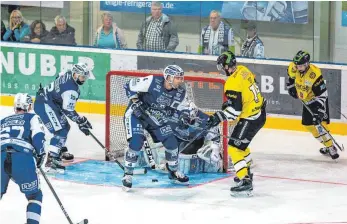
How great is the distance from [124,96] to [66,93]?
3.71ft

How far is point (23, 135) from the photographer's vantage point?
8.62 metres

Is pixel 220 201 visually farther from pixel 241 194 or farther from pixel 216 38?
pixel 216 38

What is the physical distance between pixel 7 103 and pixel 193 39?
250 centimetres

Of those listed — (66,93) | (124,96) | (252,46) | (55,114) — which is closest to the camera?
(66,93)

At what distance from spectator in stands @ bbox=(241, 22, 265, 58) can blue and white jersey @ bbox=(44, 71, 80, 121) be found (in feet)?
10.2

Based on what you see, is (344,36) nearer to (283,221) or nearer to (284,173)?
(284,173)

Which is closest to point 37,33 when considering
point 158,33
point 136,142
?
point 158,33

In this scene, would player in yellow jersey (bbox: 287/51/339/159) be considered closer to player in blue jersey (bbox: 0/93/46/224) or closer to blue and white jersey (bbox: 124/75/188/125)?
blue and white jersey (bbox: 124/75/188/125)

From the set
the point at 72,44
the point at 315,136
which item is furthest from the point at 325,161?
the point at 72,44

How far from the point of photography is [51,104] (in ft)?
36.6

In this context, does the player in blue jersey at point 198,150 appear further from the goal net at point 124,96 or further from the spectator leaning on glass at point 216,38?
the spectator leaning on glass at point 216,38

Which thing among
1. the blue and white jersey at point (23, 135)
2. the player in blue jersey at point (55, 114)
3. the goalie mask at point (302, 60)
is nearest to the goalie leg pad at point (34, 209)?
the blue and white jersey at point (23, 135)

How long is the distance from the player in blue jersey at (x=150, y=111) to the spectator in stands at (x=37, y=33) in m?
4.34

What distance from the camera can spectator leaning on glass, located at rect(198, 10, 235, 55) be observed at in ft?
44.8
